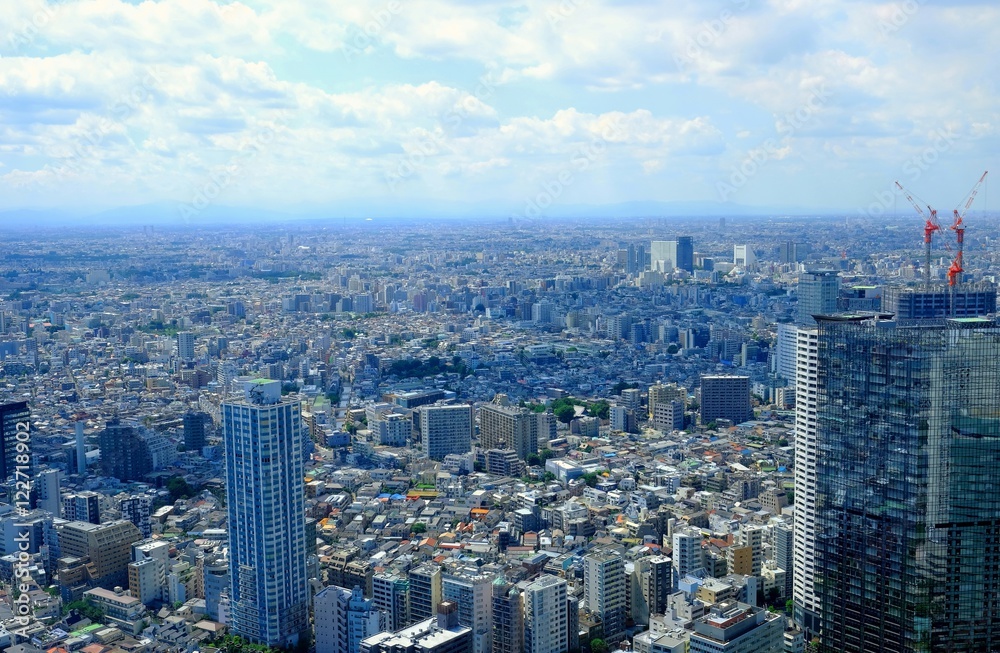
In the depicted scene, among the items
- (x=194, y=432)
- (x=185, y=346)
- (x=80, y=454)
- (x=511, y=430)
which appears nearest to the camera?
(x=80, y=454)

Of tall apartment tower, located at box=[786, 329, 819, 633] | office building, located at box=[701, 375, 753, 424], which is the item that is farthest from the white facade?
office building, located at box=[701, 375, 753, 424]

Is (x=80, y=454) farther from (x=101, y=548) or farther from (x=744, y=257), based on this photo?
(x=744, y=257)

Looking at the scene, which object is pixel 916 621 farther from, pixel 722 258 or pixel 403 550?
pixel 722 258

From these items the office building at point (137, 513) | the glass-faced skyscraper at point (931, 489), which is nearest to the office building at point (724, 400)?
the office building at point (137, 513)

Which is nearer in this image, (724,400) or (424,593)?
(424,593)

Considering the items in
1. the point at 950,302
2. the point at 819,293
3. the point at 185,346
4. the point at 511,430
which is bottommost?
the point at 511,430

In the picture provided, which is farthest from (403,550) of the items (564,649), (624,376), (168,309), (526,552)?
(168,309)

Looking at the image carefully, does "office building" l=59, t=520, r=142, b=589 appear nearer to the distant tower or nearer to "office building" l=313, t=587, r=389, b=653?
"office building" l=313, t=587, r=389, b=653

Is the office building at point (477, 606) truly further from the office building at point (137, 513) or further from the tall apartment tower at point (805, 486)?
the office building at point (137, 513)

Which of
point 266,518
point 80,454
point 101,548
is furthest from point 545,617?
point 80,454
